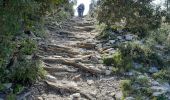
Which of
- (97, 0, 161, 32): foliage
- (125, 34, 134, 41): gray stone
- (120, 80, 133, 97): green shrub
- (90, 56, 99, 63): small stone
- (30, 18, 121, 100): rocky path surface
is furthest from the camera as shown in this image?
(125, 34, 134, 41): gray stone

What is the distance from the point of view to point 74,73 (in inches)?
390

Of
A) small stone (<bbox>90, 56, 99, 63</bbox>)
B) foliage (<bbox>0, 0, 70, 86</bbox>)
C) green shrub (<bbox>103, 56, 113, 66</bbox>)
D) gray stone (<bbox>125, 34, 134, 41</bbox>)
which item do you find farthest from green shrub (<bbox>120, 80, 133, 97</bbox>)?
gray stone (<bbox>125, 34, 134, 41</bbox>)

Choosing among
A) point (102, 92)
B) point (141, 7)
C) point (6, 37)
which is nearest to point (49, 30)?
point (141, 7)

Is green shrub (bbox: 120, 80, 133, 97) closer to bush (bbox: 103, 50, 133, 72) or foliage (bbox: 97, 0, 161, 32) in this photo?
bush (bbox: 103, 50, 133, 72)

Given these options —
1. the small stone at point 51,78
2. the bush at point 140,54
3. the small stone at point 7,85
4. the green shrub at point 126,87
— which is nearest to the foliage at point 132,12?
the bush at point 140,54

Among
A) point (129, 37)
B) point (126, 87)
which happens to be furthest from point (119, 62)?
point (129, 37)

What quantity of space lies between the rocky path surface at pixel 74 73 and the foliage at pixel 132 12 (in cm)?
128

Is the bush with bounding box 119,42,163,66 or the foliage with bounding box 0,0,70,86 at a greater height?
the foliage with bounding box 0,0,70,86

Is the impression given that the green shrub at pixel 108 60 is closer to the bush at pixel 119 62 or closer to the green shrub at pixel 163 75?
the bush at pixel 119 62

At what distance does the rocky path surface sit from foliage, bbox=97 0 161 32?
1.28m

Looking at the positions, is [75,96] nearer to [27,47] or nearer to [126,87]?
[126,87]

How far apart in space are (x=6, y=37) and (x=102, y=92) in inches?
125

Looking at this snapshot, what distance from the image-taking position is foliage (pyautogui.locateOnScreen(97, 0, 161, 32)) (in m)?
12.5

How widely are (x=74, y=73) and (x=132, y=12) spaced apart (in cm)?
423
